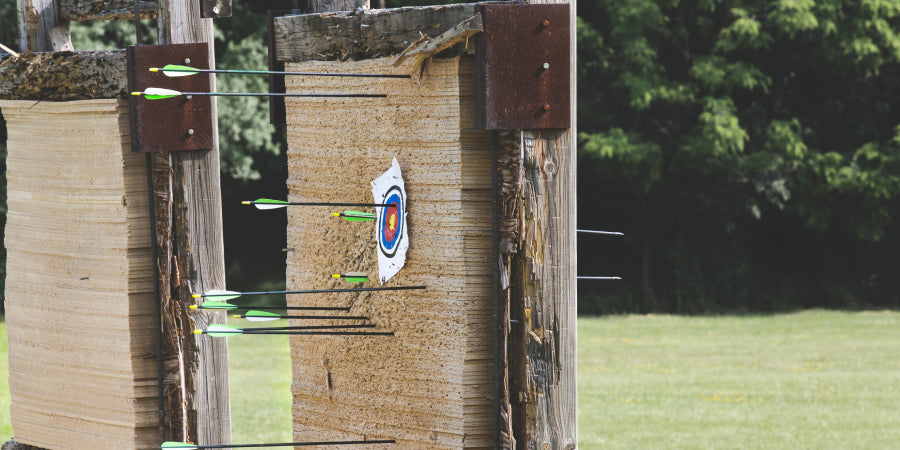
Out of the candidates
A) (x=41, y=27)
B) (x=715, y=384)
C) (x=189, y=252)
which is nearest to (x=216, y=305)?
(x=189, y=252)

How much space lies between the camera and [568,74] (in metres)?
2.36

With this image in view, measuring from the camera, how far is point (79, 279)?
3.75m

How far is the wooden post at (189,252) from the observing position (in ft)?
11.5

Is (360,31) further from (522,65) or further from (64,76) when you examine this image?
(64,76)

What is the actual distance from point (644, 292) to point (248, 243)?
8.66 meters

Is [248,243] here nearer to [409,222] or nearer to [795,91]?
[795,91]

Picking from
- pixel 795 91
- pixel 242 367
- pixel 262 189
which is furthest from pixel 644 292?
pixel 242 367

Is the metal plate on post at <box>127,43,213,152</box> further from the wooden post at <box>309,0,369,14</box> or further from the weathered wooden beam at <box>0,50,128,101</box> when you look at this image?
the wooden post at <box>309,0,369,14</box>

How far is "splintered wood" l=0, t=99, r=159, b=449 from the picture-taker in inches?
142

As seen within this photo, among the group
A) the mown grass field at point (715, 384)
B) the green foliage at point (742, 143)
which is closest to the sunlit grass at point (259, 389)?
the mown grass field at point (715, 384)

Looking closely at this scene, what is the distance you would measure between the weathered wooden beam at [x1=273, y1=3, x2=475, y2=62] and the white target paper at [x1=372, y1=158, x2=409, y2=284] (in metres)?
0.31

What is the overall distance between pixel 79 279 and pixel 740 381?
9413 millimetres

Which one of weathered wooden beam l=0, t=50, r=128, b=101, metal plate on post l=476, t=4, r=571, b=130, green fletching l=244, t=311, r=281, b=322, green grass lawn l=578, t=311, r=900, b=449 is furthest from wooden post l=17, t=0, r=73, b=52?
green grass lawn l=578, t=311, r=900, b=449

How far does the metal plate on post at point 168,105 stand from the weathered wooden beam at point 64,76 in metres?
0.17
